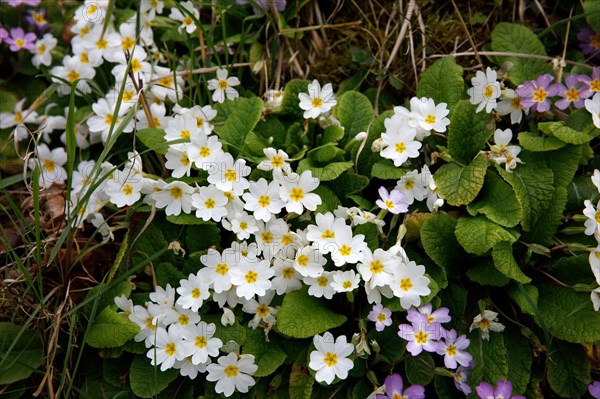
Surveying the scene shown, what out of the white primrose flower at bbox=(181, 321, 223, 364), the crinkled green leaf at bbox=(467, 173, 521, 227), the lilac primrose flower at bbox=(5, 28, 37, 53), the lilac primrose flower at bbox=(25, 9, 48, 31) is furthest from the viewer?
the lilac primrose flower at bbox=(25, 9, 48, 31)

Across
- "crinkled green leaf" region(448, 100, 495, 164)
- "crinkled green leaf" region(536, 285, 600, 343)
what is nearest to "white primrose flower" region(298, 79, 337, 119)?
"crinkled green leaf" region(448, 100, 495, 164)

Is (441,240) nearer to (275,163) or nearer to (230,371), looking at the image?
(275,163)

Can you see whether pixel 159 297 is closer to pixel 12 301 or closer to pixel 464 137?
pixel 12 301

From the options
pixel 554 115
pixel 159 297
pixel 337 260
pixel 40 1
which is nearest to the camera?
pixel 337 260

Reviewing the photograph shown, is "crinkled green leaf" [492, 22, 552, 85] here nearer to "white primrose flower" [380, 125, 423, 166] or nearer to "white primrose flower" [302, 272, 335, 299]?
Result: "white primrose flower" [380, 125, 423, 166]

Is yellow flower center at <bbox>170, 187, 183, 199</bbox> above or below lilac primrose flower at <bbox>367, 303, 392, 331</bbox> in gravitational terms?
above

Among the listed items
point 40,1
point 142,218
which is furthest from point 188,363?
point 40,1

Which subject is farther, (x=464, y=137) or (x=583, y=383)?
(x=464, y=137)
